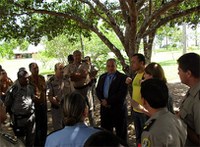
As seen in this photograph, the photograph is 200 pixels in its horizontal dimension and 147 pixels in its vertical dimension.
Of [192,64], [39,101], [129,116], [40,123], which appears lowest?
[129,116]

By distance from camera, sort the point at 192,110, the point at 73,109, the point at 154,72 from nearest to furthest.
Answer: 1. the point at 73,109
2. the point at 192,110
3. the point at 154,72

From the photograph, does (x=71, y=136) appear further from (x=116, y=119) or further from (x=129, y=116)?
(x=129, y=116)

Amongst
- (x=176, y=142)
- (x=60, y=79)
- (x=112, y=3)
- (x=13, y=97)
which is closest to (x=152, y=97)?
(x=176, y=142)

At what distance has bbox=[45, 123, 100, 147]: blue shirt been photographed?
7.60 ft

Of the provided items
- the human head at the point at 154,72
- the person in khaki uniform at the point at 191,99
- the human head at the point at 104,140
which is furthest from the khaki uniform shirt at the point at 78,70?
the human head at the point at 104,140

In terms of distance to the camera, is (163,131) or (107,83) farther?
(107,83)

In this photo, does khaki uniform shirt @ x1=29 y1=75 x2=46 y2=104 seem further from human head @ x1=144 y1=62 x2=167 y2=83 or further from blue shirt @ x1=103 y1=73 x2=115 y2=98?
human head @ x1=144 y1=62 x2=167 y2=83

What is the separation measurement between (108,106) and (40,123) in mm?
1379

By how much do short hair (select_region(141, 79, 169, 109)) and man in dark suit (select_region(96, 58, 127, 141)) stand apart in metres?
3.19

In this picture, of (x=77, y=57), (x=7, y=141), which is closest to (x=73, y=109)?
(x=7, y=141)

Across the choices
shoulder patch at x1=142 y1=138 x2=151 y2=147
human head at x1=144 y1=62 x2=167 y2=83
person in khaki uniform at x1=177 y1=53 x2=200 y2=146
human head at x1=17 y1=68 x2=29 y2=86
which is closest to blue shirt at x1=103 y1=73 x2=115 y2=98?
human head at x1=17 y1=68 x2=29 y2=86

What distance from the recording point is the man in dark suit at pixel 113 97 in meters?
5.76

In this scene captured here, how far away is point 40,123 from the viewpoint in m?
6.10

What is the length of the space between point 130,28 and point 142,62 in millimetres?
2629
